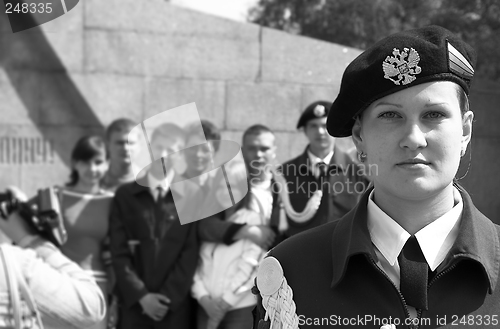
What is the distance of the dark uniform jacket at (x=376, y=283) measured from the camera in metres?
1.98

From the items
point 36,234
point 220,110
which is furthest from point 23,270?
point 220,110

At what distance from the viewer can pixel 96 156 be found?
18.2ft

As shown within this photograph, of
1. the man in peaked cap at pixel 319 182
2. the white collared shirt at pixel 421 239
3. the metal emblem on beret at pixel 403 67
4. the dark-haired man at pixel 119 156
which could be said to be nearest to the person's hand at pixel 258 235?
the man in peaked cap at pixel 319 182

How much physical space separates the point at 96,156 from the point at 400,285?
3.82 m

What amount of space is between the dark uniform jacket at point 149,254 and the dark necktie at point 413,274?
3.17 meters

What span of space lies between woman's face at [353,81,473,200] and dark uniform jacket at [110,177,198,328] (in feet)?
10.5

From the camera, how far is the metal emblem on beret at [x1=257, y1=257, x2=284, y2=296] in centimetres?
216

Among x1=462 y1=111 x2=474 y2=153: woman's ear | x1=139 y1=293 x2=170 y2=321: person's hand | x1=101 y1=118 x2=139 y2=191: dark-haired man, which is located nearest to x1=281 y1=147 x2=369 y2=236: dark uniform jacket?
x1=139 y1=293 x2=170 y2=321: person's hand

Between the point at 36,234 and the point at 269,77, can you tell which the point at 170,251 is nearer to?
the point at 36,234

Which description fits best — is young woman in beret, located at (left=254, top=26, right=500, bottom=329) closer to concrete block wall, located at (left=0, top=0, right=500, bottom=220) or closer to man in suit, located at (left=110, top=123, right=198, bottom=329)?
man in suit, located at (left=110, top=123, right=198, bottom=329)

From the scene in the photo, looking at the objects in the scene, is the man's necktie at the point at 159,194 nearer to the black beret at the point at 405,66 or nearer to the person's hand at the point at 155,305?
the person's hand at the point at 155,305

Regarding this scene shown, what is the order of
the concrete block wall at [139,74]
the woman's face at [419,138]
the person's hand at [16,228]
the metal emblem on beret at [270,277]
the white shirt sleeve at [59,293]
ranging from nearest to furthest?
1. the woman's face at [419,138]
2. the metal emblem on beret at [270,277]
3. the white shirt sleeve at [59,293]
4. the person's hand at [16,228]
5. the concrete block wall at [139,74]

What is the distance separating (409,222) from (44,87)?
17.2 ft

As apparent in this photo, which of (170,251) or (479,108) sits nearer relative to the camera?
(170,251)
